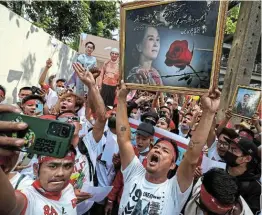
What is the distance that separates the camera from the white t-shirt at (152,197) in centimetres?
209

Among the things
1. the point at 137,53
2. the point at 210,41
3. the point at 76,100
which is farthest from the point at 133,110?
the point at 210,41

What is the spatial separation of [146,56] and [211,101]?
25.2 inches

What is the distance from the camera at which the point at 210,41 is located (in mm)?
2031

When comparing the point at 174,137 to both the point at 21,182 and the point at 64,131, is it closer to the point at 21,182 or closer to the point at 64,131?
the point at 21,182

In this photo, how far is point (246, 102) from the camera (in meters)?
4.42

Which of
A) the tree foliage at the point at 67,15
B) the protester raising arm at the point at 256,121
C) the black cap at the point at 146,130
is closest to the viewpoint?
the black cap at the point at 146,130

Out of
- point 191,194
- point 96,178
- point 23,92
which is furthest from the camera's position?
point 23,92

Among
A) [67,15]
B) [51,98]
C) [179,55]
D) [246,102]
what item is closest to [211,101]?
[179,55]

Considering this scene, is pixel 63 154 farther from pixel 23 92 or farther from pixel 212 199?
pixel 23 92

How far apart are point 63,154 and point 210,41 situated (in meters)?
1.40

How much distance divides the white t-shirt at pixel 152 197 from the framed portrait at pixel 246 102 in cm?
255

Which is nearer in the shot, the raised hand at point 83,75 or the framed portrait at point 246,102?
the raised hand at point 83,75

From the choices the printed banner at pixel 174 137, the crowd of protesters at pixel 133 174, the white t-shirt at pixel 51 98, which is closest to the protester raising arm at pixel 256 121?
the crowd of protesters at pixel 133 174

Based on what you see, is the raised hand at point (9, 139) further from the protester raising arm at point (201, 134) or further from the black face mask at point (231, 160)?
the black face mask at point (231, 160)
